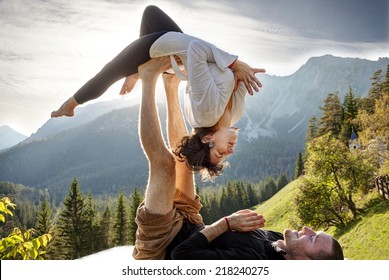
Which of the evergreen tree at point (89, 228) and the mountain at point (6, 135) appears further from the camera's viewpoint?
the mountain at point (6, 135)

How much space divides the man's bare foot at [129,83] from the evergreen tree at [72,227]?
22209 mm

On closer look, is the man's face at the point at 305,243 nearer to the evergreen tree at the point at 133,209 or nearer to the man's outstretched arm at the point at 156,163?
the man's outstretched arm at the point at 156,163

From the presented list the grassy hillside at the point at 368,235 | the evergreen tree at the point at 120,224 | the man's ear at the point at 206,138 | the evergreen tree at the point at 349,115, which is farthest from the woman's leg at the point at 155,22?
the evergreen tree at the point at 349,115

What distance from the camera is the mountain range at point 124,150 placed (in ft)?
376

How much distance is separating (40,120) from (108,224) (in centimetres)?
2486

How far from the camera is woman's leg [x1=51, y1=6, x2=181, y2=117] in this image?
2.52 metres

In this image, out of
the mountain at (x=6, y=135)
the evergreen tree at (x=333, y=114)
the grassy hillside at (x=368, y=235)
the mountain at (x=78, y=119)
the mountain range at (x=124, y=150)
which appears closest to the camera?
the grassy hillside at (x=368, y=235)

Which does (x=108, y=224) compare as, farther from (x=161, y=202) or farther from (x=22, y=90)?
(x=161, y=202)

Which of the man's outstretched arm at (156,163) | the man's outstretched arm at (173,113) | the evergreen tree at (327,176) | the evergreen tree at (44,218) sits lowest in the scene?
the evergreen tree at (44,218)

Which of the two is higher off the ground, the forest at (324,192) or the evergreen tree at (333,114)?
the evergreen tree at (333,114)

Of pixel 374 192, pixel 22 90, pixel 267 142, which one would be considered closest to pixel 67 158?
pixel 267 142

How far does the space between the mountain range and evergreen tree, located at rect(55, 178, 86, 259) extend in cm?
7698

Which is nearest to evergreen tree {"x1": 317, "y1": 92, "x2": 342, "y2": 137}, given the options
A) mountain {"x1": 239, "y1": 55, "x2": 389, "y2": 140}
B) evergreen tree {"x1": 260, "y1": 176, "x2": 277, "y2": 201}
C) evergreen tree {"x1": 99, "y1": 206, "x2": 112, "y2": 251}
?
evergreen tree {"x1": 99, "y1": 206, "x2": 112, "y2": 251}

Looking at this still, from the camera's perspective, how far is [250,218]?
2.26m
